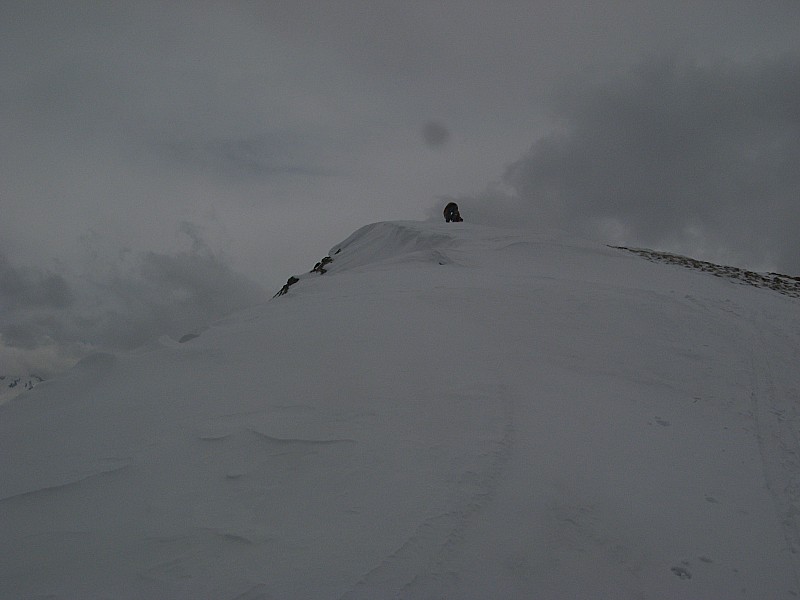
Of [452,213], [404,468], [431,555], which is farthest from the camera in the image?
[452,213]

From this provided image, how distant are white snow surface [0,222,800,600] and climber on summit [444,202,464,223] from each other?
19.7 metres

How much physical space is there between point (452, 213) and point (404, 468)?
23.9 meters

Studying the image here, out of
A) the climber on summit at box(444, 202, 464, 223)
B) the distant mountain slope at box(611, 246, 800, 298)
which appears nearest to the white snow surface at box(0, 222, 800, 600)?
the distant mountain slope at box(611, 246, 800, 298)

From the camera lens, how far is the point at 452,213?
87.2ft

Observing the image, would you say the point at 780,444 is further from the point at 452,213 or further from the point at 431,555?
the point at 452,213

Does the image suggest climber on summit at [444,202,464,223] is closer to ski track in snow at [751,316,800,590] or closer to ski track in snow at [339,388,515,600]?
ski track in snow at [751,316,800,590]

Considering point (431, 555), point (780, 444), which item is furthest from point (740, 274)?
point (431, 555)

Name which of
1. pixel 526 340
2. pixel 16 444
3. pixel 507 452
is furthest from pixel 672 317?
pixel 16 444

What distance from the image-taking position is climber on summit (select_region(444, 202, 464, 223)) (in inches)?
1042

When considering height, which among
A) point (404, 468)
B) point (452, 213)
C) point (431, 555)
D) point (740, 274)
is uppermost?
point (452, 213)

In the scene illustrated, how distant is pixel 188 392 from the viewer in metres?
4.92

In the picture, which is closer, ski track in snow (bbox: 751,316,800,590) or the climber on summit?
ski track in snow (bbox: 751,316,800,590)

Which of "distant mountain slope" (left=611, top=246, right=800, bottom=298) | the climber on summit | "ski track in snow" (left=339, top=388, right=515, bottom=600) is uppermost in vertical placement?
the climber on summit

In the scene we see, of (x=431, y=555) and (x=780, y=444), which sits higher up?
(x=780, y=444)
